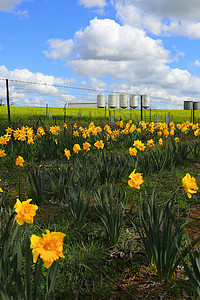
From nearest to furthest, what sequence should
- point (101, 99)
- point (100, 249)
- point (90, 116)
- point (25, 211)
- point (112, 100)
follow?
point (25, 211) < point (100, 249) < point (90, 116) < point (112, 100) < point (101, 99)

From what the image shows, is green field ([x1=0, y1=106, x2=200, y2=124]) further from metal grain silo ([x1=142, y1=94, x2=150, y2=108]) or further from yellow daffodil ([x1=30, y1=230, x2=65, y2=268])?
metal grain silo ([x1=142, y1=94, x2=150, y2=108])

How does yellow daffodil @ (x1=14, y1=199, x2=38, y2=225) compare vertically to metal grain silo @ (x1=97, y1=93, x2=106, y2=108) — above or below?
below

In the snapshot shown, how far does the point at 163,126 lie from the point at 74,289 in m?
5.78

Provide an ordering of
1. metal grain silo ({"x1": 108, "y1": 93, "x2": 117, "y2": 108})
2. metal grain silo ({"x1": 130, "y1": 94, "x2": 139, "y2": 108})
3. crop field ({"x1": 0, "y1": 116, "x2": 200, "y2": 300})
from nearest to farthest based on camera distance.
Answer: crop field ({"x1": 0, "y1": 116, "x2": 200, "y2": 300}) → metal grain silo ({"x1": 130, "y1": 94, "x2": 139, "y2": 108}) → metal grain silo ({"x1": 108, "y1": 93, "x2": 117, "y2": 108})

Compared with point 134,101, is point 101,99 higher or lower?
higher

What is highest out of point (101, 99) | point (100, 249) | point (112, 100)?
point (101, 99)

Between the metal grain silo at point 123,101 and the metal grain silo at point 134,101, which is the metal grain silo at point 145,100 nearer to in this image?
the metal grain silo at point 134,101

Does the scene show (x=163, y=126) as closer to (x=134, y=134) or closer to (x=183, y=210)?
(x=134, y=134)

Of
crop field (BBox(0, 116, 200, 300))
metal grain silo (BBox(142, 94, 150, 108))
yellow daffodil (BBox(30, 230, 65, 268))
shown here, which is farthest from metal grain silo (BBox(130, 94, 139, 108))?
yellow daffodil (BBox(30, 230, 65, 268))

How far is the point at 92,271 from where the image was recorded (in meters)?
1.73

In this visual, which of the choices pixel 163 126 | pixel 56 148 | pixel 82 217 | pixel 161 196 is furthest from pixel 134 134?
pixel 82 217

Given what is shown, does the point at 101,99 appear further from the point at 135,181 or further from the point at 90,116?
the point at 135,181

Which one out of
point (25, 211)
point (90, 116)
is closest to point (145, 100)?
point (90, 116)

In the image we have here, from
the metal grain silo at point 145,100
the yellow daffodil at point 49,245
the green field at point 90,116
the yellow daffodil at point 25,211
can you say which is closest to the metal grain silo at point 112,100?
the metal grain silo at point 145,100
